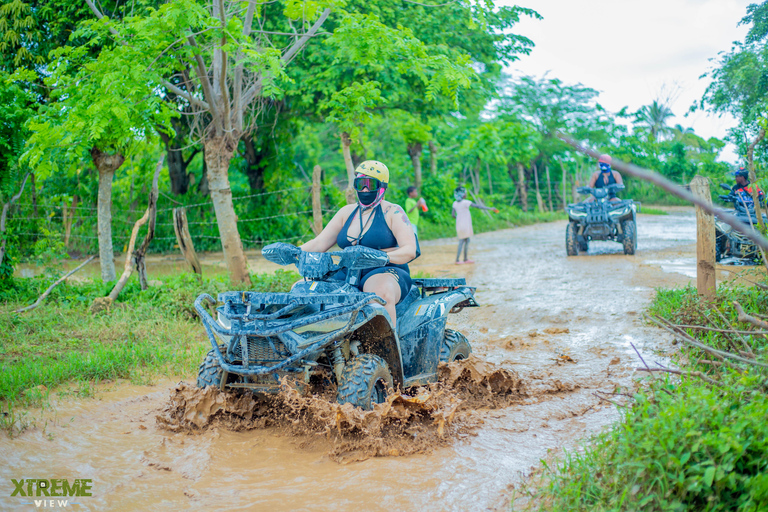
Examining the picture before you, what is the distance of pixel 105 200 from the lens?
907 centimetres

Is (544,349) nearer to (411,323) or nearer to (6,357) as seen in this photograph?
(411,323)

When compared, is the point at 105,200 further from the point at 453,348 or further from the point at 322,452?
the point at 322,452

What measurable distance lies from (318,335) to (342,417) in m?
0.51

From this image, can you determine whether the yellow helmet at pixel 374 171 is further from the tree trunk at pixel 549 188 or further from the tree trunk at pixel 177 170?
the tree trunk at pixel 549 188

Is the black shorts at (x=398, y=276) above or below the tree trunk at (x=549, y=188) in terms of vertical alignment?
below

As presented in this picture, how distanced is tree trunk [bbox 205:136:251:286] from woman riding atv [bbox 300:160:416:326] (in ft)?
13.9

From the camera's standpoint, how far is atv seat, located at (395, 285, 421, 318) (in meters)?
4.56

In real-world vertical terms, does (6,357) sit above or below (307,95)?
below

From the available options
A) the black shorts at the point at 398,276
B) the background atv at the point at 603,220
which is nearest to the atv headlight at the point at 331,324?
the black shorts at the point at 398,276

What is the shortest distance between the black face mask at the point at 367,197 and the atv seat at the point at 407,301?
2.54 feet

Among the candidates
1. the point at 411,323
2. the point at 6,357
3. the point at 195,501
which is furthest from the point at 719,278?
the point at 6,357

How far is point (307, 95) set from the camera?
1405 cm

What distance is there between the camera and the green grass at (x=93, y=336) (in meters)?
5.36

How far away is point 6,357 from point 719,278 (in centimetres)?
903
